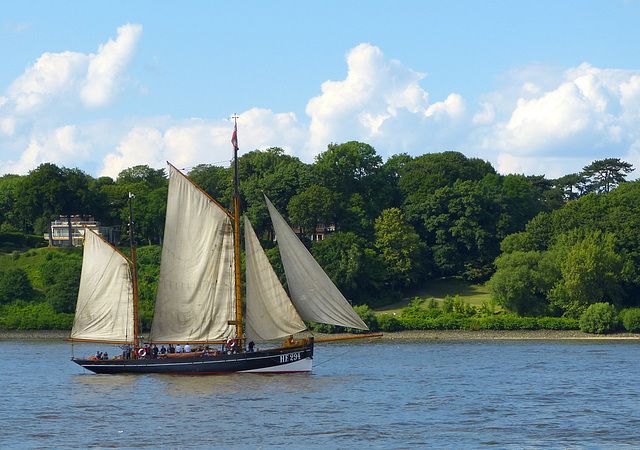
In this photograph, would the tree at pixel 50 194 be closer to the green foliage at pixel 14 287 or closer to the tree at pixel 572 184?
the green foliage at pixel 14 287

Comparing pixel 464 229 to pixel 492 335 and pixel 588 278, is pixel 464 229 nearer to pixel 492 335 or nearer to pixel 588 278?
pixel 588 278

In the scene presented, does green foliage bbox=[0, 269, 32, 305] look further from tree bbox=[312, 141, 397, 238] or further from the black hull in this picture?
the black hull

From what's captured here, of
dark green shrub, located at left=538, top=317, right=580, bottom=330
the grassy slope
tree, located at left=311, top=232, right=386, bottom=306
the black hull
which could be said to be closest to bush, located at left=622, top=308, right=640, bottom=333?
dark green shrub, located at left=538, top=317, right=580, bottom=330

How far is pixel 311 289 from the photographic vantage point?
6094 cm

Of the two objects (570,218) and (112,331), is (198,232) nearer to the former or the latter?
(112,331)

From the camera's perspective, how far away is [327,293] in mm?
60688

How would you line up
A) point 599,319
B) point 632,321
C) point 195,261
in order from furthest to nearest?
point 599,319 < point 632,321 < point 195,261

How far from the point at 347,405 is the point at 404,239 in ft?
265

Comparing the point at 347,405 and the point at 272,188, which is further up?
the point at 272,188

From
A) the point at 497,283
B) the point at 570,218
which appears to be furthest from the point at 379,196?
the point at 497,283

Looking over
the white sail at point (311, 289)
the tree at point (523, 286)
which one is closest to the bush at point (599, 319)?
the tree at point (523, 286)

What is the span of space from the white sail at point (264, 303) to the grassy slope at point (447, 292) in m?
56.9

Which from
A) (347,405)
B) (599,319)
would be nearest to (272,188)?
(599,319)

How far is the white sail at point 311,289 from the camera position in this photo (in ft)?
199
